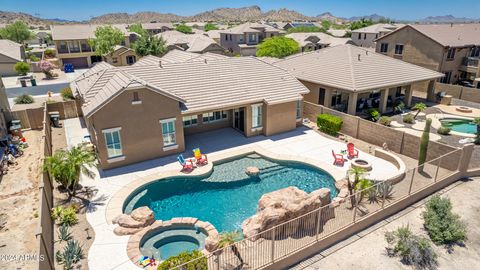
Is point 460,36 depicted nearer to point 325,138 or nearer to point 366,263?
point 325,138

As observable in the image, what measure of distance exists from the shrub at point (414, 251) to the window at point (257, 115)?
1436 centimetres

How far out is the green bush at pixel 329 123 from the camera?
25.3 metres

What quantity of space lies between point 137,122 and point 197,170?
197 inches

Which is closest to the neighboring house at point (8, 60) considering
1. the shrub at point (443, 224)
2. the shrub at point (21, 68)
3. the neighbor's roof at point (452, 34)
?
the shrub at point (21, 68)

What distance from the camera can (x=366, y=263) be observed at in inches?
487

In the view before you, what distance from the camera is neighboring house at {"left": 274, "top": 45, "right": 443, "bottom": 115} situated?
27.8 meters

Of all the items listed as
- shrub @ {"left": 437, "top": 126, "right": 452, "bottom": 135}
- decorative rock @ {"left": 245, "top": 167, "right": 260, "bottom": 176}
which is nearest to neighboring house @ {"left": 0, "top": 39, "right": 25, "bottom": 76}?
decorative rock @ {"left": 245, "top": 167, "right": 260, "bottom": 176}

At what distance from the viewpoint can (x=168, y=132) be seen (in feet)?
70.3

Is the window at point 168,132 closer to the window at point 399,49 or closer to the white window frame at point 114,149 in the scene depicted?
the white window frame at point 114,149

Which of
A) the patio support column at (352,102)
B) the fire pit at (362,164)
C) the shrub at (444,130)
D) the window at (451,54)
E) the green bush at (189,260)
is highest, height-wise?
the window at (451,54)

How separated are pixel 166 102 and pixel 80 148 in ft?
20.0

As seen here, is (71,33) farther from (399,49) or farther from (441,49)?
(441,49)

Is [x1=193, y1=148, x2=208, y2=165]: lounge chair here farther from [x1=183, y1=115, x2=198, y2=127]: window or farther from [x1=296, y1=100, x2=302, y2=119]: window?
[x1=296, y1=100, x2=302, y2=119]: window

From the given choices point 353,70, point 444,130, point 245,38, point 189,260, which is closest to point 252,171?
point 189,260
